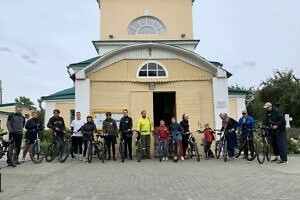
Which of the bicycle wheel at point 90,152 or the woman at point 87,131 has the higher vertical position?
the woman at point 87,131

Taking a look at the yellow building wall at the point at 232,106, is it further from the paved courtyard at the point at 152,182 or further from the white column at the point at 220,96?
the paved courtyard at the point at 152,182

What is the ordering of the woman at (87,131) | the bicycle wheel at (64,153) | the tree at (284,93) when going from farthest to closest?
the tree at (284,93), the woman at (87,131), the bicycle wheel at (64,153)

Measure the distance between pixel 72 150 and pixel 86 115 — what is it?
1529mm

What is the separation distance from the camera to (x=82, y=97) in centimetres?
1631

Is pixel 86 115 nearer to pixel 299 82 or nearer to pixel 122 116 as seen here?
pixel 122 116

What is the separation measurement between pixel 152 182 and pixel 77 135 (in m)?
6.72

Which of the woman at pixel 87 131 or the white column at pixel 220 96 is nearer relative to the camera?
the woman at pixel 87 131

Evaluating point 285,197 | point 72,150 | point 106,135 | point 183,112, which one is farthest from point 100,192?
point 183,112

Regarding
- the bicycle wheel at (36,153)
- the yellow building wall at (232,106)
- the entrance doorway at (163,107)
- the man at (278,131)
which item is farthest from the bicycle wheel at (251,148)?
the yellow building wall at (232,106)

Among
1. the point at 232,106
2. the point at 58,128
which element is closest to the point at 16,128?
the point at 58,128

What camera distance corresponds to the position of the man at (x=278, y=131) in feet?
42.7

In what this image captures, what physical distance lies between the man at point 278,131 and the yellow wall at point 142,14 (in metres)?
13.7

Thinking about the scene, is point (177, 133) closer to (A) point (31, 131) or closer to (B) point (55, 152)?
(B) point (55, 152)

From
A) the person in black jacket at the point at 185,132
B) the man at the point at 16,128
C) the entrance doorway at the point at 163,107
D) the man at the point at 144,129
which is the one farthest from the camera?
the entrance doorway at the point at 163,107
